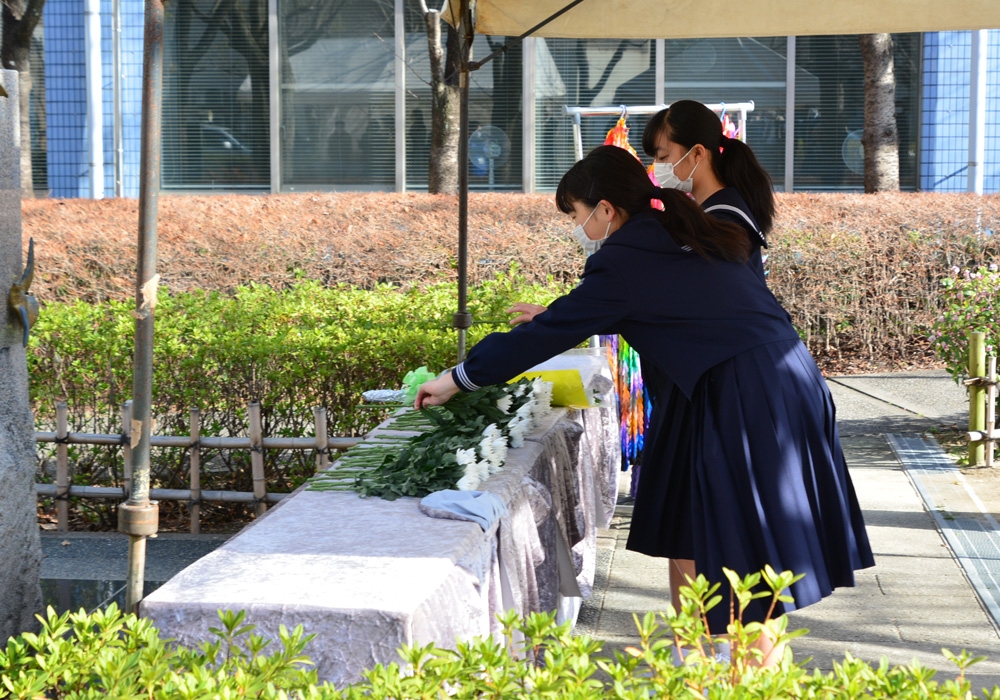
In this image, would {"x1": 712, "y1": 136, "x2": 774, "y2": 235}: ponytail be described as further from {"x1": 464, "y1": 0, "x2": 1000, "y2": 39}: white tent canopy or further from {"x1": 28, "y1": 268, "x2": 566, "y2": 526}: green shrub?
Result: {"x1": 28, "y1": 268, "x2": 566, "y2": 526}: green shrub

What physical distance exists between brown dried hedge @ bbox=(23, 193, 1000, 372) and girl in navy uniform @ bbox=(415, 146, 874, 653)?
234 inches

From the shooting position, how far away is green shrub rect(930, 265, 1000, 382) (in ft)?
22.7

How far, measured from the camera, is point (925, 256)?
9.36 m

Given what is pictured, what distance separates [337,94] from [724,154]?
1145 centimetres

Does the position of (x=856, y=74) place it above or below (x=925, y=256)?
above

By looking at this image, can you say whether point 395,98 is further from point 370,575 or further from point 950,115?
point 370,575

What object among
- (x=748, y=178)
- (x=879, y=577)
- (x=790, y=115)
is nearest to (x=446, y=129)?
(x=790, y=115)

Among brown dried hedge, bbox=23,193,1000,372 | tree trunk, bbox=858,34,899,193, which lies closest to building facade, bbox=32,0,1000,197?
tree trunk, bbox=858,34,899,193

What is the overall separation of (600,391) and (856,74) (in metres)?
10.6

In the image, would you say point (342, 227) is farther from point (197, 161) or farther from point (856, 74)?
point (856, 74)

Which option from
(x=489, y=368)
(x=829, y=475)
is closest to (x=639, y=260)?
(x=489, y=368)

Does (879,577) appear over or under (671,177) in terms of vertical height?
under

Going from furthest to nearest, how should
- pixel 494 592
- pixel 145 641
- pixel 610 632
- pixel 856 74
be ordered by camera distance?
1. pixel 856 74
2. pixel 610 632
3. pixel 494 592
4. pixel 145 641

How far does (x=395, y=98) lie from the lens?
14.1m
